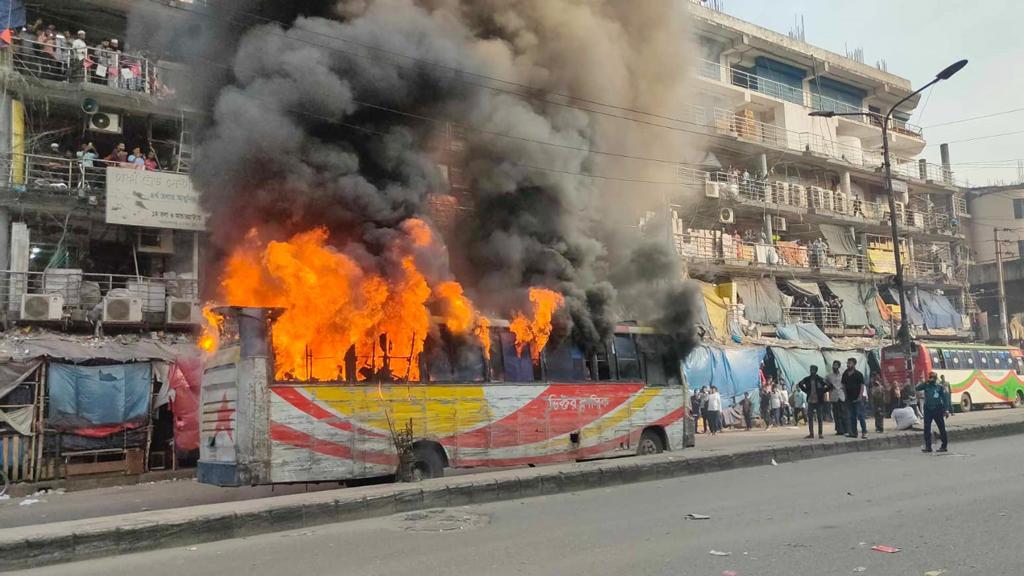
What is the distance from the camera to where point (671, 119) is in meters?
18.9

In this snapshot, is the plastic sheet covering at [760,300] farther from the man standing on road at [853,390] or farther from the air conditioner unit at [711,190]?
the man standing on road at [853,390]

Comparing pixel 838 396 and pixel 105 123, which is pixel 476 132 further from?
pixel 105 123

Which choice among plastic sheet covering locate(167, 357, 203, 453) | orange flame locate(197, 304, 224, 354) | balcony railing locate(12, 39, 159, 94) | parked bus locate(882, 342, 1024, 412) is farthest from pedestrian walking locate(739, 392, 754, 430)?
balcony railing locate(12, 39, 159, 94)

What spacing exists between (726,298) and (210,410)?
21.6 m

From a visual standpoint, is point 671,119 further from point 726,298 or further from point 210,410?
point 210,410

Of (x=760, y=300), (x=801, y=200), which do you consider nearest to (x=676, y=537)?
(x=760, y=300)

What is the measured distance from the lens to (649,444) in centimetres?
1332

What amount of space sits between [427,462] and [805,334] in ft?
72.2

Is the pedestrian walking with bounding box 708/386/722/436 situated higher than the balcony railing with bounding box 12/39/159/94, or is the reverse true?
the balcony railing with bounding box 12/39/159/94

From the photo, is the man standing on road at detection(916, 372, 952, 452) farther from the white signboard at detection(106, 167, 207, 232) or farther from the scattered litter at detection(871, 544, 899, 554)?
the white signboard at detection(106, 167, 207, 232)

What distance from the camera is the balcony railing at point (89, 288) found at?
50.9ft

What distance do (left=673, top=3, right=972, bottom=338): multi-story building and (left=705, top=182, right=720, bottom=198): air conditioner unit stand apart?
55mm

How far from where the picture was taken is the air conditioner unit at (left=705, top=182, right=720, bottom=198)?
28.0 meters

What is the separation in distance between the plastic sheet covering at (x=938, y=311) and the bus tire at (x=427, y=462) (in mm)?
33014
